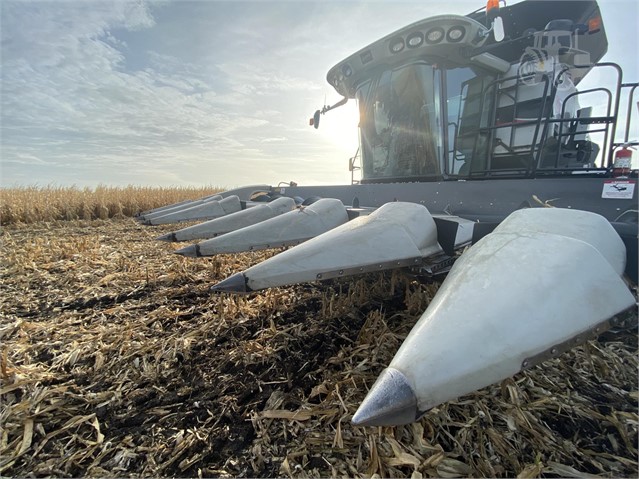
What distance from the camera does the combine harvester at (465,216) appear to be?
34.7 inches

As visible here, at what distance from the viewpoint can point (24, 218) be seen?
7.73 m

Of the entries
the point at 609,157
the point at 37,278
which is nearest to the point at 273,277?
the point at 37,278

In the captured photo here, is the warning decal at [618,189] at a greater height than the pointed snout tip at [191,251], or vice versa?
the warning decal at [618,189]

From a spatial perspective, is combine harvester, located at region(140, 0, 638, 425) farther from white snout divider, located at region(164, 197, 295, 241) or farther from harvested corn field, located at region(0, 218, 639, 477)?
harvested corn field, located at region(0, 218, 639, 477)

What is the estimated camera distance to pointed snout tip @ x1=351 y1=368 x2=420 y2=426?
740 millimetres

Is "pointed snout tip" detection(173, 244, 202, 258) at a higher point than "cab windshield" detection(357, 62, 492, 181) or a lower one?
lower

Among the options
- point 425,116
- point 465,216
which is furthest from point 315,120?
point 465,216

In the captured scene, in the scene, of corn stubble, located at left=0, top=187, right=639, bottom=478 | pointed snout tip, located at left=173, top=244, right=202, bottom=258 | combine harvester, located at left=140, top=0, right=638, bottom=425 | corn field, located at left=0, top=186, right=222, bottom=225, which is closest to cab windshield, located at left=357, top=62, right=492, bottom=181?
combine harvester, located at left=140, top=0, right=638, bottom=425

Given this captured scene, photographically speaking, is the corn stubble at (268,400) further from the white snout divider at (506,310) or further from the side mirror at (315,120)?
the side mirror at (315,120)

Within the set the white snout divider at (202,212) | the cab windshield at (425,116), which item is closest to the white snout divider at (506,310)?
the cab windshield at (425,116)

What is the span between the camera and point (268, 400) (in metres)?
1.36

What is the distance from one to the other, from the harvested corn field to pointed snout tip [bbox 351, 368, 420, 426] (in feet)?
1.46

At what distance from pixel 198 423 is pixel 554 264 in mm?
1447

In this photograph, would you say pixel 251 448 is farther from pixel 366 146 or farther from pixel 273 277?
pixel 366 146
